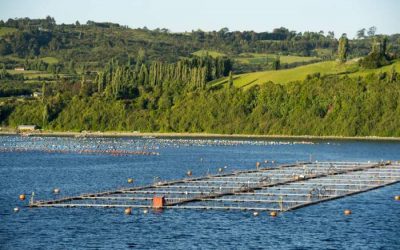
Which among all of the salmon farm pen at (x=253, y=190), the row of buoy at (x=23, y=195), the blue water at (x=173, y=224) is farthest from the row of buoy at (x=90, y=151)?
the row of buoy at (x=23, y=195)

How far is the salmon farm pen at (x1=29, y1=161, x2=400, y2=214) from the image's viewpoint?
82.6 meters

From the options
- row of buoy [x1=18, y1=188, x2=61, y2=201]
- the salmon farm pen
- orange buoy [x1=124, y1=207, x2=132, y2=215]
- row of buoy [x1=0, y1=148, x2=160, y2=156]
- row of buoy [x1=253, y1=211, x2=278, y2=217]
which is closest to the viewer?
row of buoy [x1=253, y1=211, x2=278, y2=217]

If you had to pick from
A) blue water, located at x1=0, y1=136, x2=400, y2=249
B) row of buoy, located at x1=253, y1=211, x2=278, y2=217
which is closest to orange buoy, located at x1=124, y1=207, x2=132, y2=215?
blue water, located at x1=0, y1=136, x2=400, y2=249

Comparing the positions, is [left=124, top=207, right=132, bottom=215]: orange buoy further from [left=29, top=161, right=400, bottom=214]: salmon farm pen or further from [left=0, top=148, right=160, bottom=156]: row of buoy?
[left=0, top=148, right=160, bottom=156]: row of buoy

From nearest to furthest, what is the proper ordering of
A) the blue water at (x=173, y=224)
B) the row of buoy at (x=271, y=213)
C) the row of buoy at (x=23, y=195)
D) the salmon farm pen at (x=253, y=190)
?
the blue water at (x=173, y=224), the row of buoy at (x=271, y=213), the salmon farm pen at (x=253, y=190), the row of buoy at (x=23, y=195)

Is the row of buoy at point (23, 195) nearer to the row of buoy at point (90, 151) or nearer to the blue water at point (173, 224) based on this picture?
the blue water at point (173, 224)

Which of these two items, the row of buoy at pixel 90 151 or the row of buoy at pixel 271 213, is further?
the row of buoy at pixel 90 151

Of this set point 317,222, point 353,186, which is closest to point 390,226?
point 317,222

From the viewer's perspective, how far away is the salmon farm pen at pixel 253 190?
8255 centimetres

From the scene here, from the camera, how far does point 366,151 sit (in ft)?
528

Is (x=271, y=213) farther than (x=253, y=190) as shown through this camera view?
No

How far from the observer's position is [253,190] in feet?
306

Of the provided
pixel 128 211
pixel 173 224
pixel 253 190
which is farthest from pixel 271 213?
pixel 253 190

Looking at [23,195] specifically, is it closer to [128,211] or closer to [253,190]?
[128,211]
